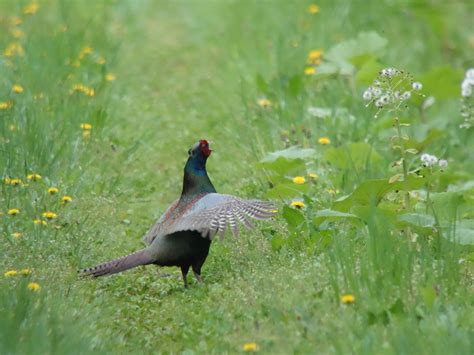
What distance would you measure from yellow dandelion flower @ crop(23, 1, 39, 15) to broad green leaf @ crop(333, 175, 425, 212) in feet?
16.6

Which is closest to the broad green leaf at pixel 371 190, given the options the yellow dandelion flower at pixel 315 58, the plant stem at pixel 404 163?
the plant stem at pixel 404 163

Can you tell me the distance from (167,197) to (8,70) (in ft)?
5.08

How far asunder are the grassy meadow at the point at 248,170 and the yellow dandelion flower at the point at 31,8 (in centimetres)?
5

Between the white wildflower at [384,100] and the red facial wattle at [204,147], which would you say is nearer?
the white wildflower at [384,100]

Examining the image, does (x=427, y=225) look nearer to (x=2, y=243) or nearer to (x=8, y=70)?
(x=2, y=243)

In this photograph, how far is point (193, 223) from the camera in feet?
17.1

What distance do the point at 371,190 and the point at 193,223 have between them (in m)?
0.90

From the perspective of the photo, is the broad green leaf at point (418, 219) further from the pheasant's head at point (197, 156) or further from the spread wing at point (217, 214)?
the pheasant's head at point (197, 156)

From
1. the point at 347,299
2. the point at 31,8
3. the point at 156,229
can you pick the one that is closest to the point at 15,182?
the point at 156,229

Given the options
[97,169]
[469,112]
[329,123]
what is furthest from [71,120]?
[469,112]

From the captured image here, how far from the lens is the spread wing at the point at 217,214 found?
5.16 meters

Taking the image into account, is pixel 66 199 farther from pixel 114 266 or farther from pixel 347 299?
pixel 347 299

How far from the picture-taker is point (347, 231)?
207 inches

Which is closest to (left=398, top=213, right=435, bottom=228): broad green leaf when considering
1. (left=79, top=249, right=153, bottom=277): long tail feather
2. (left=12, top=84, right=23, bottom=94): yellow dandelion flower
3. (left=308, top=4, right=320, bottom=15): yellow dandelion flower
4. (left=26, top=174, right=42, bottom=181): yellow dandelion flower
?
(left=79, top=249, right=153, bottom=277): long tail feather
